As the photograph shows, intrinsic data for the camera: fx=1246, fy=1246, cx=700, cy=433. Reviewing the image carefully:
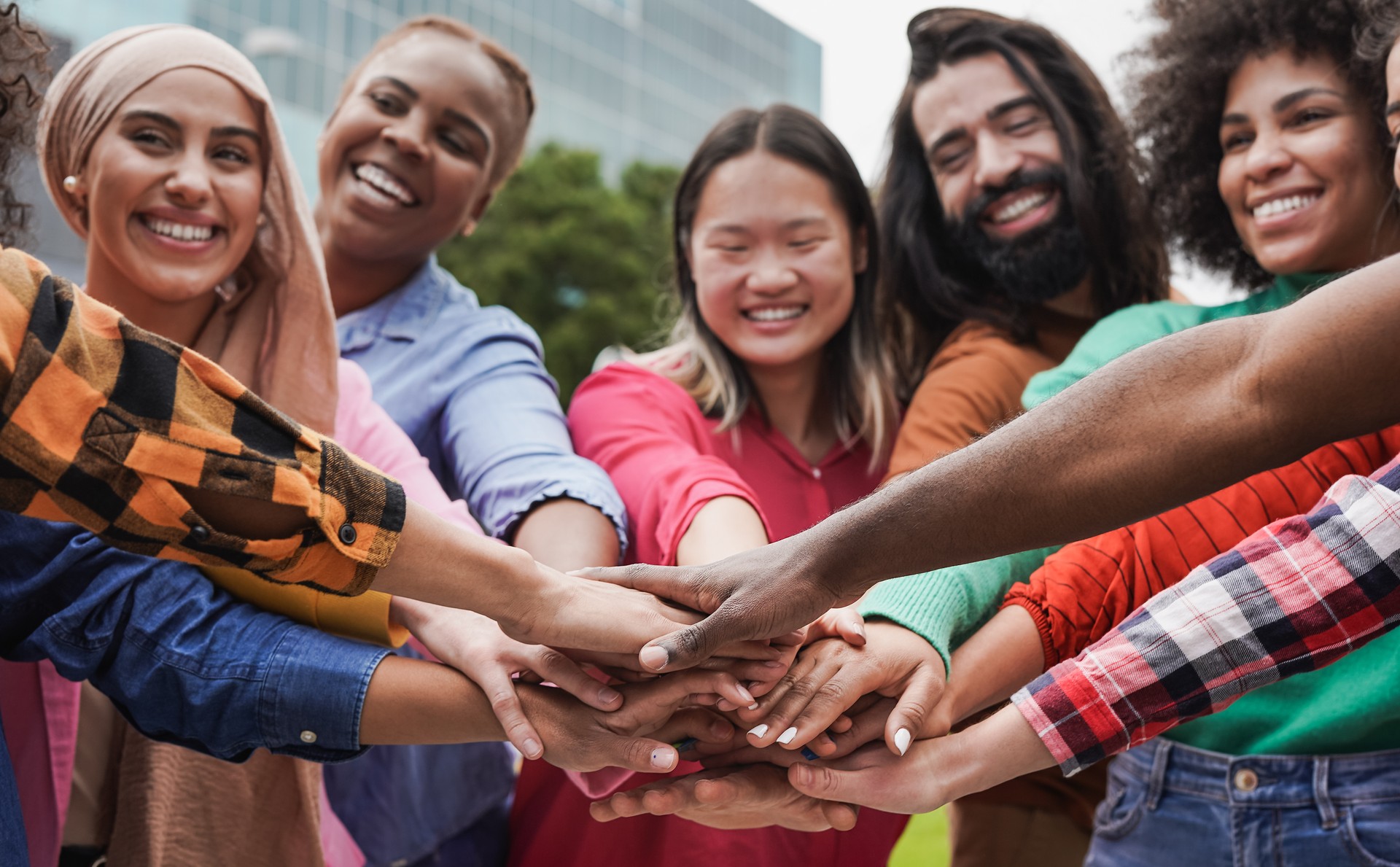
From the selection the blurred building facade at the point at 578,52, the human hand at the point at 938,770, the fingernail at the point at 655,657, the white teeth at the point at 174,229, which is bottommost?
the human hand at the point at 938,770

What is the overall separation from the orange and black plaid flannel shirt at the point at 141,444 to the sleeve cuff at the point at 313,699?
0.38 meters

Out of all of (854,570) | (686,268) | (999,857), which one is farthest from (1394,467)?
(686,268)

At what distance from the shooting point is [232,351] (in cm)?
264

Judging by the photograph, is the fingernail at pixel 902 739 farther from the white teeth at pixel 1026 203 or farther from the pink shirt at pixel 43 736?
the white teeth at pixel 1026 203

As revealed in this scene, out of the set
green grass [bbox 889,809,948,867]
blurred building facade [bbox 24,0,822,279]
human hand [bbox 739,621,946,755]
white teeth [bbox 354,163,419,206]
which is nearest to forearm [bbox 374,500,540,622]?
human hand [bbox 739,621,946,755]

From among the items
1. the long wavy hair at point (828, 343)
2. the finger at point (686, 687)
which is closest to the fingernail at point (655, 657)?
the finger at point (686, 687)

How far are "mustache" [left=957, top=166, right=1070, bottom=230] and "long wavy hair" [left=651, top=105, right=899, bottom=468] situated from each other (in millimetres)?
276

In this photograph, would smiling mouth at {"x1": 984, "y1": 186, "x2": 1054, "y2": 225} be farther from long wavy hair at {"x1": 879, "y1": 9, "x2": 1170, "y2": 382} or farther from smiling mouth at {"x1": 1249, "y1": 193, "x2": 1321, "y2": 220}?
smiling mouth at {"x1": 1249, "y1": 193, "x2": 1321, "y2": 220}

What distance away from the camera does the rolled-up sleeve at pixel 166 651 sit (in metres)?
2.14

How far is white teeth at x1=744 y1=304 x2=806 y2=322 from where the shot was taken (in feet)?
10.0

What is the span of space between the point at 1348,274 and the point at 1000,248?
1.58 metres

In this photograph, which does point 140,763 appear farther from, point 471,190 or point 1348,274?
point 1348,274

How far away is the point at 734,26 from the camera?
41.0m

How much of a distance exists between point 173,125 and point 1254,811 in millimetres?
2541
